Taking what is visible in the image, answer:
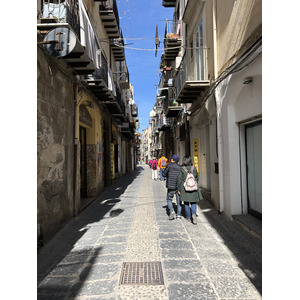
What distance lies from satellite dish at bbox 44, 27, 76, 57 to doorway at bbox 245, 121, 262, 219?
4509 mm

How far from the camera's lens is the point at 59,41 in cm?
479

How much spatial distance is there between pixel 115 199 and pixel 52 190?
457 cm

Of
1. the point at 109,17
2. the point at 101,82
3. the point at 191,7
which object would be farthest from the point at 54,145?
the point at 109,17

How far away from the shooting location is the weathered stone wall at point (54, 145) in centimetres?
482

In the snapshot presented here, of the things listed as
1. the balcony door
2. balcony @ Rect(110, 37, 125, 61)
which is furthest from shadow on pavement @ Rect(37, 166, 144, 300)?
balcony @ Rect(110, 37, 125, 61)

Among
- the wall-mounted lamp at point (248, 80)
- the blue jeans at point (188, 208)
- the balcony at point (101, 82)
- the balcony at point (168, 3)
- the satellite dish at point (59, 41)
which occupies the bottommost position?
the blue jeans at point (188, 208)

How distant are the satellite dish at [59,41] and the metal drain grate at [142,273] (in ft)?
13.9

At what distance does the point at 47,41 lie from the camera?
477 centimetres

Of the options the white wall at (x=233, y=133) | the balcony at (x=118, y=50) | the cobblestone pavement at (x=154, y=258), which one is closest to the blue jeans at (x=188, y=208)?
the cobblestone pavement at (x=154, y=258)

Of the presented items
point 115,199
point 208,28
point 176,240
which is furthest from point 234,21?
point 115,199

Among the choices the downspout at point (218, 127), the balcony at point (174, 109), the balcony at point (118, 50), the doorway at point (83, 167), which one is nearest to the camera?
the downspout at point (218, 127)

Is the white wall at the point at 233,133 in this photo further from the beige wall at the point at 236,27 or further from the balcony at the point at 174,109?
the balcony at the point at 174,109

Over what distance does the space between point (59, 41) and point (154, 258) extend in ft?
14.7

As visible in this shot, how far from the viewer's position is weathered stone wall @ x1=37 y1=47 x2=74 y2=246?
4820 millimetres
